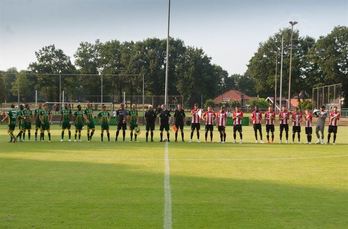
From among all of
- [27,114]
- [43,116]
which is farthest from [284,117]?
[27,114]

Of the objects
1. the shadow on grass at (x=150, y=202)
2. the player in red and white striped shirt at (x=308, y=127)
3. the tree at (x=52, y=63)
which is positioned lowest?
the shadow on grass at (x=150, y=202)

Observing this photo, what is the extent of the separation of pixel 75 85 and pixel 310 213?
5074 cm

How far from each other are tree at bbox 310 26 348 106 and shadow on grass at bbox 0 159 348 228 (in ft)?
258

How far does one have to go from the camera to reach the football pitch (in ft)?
24.6

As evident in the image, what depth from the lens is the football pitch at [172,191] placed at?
7.49 meters

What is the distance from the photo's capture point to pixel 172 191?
10.0m

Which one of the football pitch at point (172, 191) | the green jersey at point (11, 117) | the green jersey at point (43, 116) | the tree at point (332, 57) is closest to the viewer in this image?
the football pitch at point (172, 191)

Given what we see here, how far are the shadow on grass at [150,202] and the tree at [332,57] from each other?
258 ft

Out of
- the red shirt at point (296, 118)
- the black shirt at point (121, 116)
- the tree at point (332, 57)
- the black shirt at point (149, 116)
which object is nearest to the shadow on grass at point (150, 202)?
the black shirt at point (121, 116)

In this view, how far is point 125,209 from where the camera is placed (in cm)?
823

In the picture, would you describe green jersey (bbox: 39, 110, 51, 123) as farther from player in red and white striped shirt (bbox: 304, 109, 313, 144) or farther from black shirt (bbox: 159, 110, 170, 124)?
player in red and white striped shirt (bbox: 304, 109, 313, 144)

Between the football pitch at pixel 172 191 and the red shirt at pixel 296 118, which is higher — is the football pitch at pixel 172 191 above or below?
below

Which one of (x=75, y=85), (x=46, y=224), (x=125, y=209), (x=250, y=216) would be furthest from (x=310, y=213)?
(x=75, y=85)

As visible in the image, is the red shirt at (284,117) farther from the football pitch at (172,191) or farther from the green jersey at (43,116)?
the green jersey at (43,116)
